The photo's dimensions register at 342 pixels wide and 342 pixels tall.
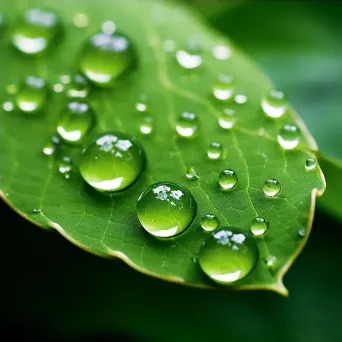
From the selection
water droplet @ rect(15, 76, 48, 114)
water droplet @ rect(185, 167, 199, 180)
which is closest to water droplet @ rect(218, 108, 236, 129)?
water droplet @ rect(185, 167, 199, 180)

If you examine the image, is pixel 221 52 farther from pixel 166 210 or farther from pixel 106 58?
pixel 166 210

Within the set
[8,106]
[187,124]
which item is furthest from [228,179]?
[8,106]

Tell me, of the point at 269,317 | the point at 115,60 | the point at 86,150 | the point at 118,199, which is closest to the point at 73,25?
the point at 115,60

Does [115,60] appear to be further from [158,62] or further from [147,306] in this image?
[147,306]

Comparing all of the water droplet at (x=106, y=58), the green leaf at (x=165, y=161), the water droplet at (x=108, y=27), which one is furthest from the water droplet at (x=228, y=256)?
the water droplet at (x=108, y=27)

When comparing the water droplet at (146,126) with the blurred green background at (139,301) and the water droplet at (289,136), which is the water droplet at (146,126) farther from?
the blurred green background at (139,301)

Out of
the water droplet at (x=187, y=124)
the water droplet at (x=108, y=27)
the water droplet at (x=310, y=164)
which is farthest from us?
the water droplet at (x=108, y=27)
